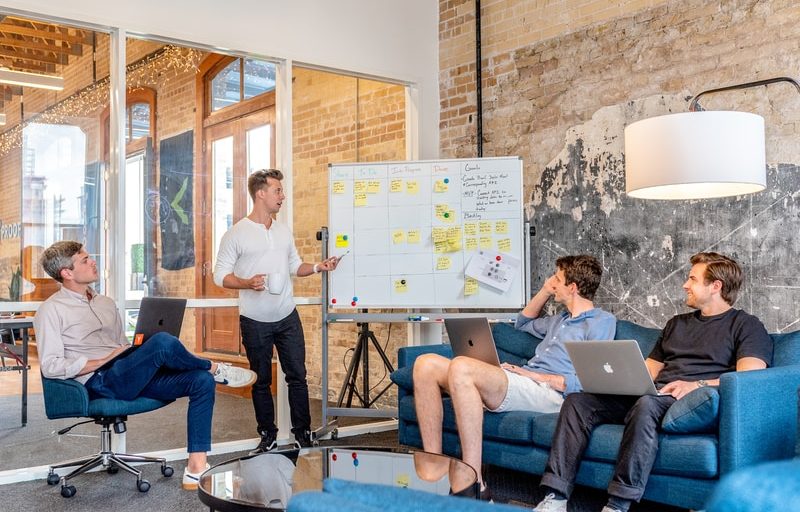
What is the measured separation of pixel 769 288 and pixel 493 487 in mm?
1751

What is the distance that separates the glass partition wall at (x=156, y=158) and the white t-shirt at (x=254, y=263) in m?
0.27

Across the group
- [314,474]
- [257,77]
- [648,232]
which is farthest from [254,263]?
[648,232]

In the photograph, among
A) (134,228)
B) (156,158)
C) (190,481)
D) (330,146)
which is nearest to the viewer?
(190,481)

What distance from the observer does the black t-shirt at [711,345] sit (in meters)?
3.59

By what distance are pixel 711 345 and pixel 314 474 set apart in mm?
1878

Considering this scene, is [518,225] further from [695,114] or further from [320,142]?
[695,114]

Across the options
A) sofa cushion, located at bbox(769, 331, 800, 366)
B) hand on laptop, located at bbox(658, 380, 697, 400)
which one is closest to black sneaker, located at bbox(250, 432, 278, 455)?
hand on laptop, located at bbox(658, 380, 697, 400)

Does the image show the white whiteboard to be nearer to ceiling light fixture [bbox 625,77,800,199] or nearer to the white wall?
the white wall

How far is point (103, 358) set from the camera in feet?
13.8

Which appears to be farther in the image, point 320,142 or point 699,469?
point 320,142

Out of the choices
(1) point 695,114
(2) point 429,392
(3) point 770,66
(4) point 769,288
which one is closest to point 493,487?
(2) point 429,392

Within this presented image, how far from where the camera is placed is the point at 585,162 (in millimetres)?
5203

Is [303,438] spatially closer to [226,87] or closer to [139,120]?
[139,120]

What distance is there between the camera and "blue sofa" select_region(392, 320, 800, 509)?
10.4 ft
